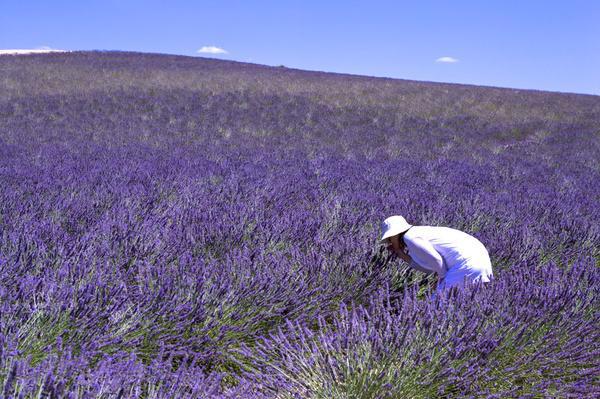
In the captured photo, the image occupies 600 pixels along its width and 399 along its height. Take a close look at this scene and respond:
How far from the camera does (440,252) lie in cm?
291

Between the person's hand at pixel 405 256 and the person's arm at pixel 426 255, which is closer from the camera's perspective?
the person's arm at pixel 426 255

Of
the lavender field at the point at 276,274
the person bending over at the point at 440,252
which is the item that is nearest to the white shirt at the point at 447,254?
the person bending over at the point at 440,252

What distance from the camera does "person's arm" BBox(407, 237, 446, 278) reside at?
278 centimetres

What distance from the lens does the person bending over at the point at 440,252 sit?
2783 mm

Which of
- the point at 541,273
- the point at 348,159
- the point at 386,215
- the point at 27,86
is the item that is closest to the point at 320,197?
the point at 386,215

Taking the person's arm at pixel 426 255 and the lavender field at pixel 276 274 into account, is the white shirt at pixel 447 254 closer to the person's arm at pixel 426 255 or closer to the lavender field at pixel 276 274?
the person's arm at pixel 426 255

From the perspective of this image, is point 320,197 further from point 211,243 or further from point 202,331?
point 202,331

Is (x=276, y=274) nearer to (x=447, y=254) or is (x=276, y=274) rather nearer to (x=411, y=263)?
(x=411, y=263)

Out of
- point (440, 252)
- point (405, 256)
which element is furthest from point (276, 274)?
point (440, 252)

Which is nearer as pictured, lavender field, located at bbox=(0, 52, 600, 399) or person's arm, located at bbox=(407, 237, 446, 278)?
lavender field, located at bbox=(0, 52, 600, 399)

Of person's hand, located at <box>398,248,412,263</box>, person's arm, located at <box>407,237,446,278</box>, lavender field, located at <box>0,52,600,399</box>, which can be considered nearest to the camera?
lavender field, located at <box>0,52,600,399</box>

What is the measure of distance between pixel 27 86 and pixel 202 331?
1689 centimetres

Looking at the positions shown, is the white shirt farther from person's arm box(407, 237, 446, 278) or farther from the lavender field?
the lavender field

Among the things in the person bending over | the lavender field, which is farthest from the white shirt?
the lavender field
